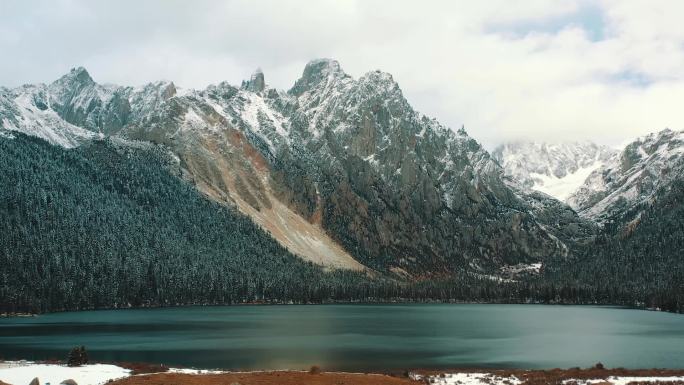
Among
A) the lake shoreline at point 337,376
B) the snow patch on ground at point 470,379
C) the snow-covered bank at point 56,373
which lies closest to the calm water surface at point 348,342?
the lake shoreline at point 337,376

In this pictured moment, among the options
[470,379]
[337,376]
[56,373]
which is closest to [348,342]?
[470,379]

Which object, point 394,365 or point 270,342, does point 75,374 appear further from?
point 270,342

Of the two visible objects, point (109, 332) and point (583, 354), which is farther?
point (109, 332)

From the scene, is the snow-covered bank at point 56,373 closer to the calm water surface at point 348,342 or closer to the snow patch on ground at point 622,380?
the calm water surface at point 348,342

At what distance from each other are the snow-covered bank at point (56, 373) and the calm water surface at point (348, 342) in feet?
61.6

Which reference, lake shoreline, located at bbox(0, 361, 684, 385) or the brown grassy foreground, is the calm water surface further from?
the brown grassy foreground

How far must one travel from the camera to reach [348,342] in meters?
129

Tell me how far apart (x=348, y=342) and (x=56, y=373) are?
223 ft

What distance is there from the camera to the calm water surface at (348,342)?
3905 inches

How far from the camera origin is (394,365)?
314ft

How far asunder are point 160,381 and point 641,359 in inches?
2873

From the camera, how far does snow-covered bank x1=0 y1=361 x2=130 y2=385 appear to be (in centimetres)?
6512

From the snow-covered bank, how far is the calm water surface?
61.6 ft

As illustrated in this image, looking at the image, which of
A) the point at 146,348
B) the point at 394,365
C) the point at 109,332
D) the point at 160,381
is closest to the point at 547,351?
the point at 394,365
